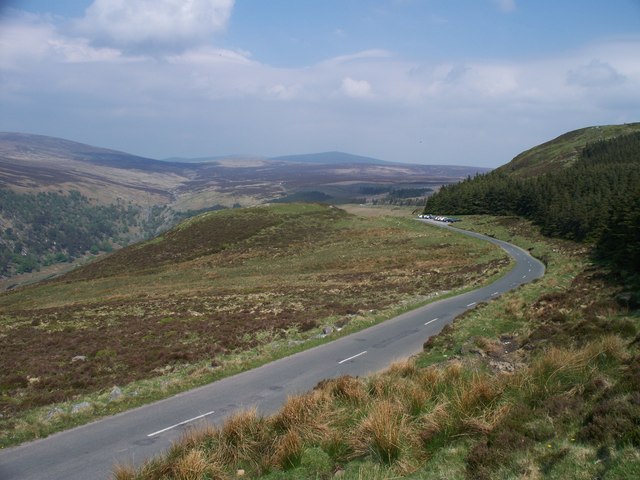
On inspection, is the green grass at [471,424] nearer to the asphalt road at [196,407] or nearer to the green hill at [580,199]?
the asphalt road at [196,407]

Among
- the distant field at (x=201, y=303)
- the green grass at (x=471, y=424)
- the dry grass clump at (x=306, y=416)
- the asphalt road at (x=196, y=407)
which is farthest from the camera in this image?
the distant field at (x=201, y=303)

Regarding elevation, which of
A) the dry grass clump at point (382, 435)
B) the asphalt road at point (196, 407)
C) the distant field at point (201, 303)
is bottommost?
the distant field at point (201, 303)

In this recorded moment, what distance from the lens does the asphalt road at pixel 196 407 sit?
34.4 feet

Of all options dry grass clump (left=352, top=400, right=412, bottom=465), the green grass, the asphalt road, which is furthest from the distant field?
dry grass clump (left=352, top=400, right=412, bottom=465)

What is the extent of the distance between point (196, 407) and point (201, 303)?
25050 mm

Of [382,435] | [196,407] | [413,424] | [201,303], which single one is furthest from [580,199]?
[382,435]

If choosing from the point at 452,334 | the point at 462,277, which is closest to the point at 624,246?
the point at 462,277

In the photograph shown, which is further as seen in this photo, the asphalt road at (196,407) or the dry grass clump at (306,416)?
the asphalt road at (196,407)

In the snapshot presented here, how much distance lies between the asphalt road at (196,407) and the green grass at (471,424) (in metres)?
2.21


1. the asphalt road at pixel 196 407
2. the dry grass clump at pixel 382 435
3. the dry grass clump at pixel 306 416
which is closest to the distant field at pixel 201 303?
the asphalt road at pixel 196 407

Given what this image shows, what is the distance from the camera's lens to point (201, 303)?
38312 millimetres

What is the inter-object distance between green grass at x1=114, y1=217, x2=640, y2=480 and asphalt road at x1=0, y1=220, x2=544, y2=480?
7.25 ft

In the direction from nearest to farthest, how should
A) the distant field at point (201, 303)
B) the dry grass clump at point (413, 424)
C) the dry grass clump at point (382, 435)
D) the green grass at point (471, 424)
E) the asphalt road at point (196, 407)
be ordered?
1. the green grass at point (471, 424)
2. the dry grass clump at point (413, 424)
3. the dry grass clump at point (382, 435)
4. the asphalt road at point (196, 407)
5. the distant field at point (201, 303)

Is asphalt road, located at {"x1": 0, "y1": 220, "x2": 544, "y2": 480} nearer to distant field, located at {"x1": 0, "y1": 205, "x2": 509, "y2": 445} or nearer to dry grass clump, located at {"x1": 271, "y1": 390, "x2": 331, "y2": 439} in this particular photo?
distant field, located at {"x1": 0, "y1": 205, "x2": 509, "y2": 445}
